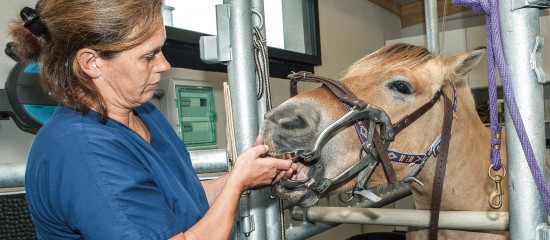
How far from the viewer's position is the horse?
1.11m

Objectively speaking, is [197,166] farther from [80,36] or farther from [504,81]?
[504,81]

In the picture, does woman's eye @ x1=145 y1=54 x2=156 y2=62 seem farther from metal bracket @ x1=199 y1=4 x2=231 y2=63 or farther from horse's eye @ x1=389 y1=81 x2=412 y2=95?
horse's eye @ x1=389 y1=81 x2=412 y2=95

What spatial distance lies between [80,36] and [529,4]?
702mm

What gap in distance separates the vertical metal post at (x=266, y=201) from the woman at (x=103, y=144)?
0.19 metres

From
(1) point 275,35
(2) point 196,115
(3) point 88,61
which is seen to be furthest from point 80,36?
(1) point 275,35

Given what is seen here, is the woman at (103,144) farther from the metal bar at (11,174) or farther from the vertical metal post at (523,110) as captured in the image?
the vertical metal post at (523,110)

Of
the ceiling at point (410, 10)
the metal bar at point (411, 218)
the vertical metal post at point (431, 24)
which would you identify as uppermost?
the ceiling at point (410, 10)

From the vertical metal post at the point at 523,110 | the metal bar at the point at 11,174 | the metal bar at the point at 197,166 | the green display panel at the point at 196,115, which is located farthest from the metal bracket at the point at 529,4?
the green display panel at the point at 196,115

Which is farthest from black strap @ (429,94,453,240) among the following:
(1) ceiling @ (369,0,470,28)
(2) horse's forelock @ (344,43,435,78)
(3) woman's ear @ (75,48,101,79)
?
(1) ceiling @ (369,0,470,28)

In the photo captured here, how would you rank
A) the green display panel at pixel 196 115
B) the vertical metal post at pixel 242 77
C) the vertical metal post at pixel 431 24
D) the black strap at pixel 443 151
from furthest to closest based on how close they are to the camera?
the green display panel at pixel 196 115 < the vertical metal post at pixel 431 24 < the black strap at pixel 443 151 < the vertical metal post at pixel 242 77

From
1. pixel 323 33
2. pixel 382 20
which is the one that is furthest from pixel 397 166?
pixel 382 20

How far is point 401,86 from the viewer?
126 cm

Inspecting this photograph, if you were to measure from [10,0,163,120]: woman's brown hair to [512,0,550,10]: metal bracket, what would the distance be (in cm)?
59

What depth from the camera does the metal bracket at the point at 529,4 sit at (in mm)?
663
